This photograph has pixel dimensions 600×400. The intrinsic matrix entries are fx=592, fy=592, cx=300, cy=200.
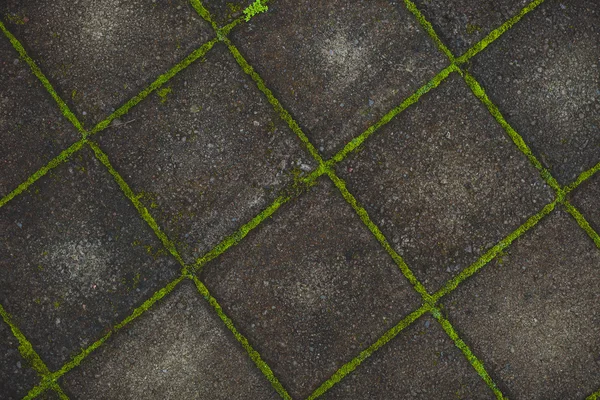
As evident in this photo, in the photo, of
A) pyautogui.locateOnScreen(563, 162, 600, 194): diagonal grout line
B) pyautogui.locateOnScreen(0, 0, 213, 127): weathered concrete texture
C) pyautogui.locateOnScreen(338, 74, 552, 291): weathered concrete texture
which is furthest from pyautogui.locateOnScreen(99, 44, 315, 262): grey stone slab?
pyautogui.locateOnScreen(563, 162, 600, 194): diagonal grout line

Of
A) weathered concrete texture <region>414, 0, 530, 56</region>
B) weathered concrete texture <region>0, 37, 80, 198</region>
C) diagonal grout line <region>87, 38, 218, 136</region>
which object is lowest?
weathered concrete texture <region>414, 0, 530, 56</region>

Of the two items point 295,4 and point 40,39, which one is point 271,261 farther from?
point 40,39

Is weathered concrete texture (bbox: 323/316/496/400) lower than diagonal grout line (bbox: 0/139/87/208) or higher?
lower

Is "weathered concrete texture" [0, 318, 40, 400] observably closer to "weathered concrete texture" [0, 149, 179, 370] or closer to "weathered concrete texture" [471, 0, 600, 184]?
"weathered concrete texture" [0, 149, 179, 370]

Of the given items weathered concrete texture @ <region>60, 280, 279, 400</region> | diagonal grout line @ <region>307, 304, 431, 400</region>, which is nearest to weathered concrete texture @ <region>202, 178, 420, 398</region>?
diagonal grout line @ <region>307, 304, 431, 400</region>

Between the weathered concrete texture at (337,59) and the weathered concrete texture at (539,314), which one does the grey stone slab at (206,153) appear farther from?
the weathered concrete texture at (539,314)
